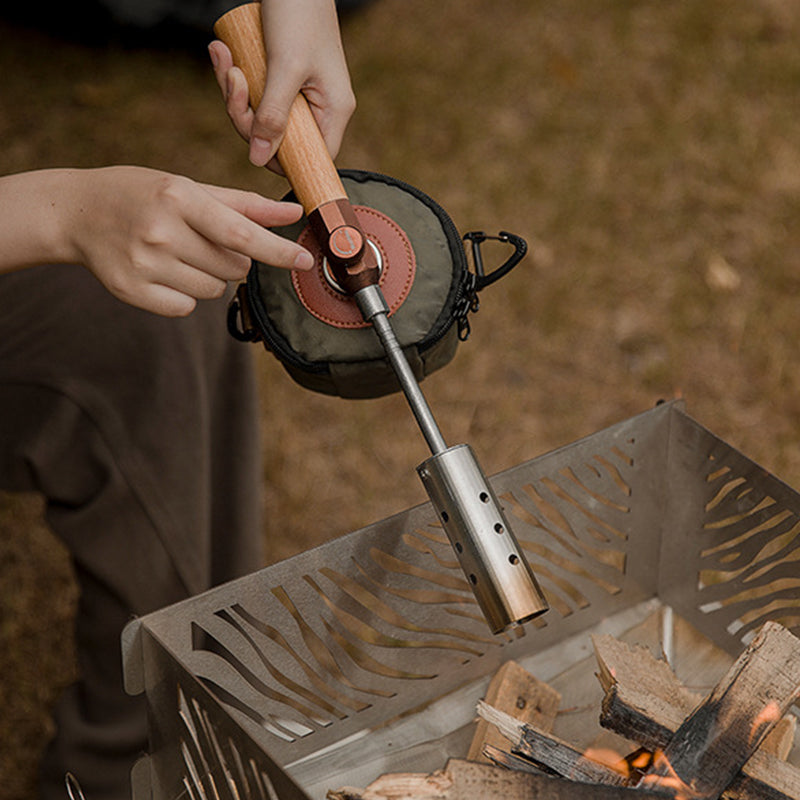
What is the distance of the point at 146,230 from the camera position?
0.74 meters

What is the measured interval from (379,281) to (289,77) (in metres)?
0.19

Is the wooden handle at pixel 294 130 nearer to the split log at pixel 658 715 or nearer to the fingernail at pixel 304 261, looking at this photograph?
the fingernail at pixel 304 261

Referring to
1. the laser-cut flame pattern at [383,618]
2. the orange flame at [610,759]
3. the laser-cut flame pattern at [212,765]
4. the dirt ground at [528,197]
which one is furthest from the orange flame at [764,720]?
the dirt ground at [528,197]

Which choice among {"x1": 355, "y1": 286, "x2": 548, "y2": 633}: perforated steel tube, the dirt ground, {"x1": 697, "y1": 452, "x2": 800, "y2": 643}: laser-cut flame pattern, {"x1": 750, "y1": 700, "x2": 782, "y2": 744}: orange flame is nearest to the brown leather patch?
{"x1": 355, "y1": 286, "x2": 548, "y2": 633}: perforated steel tube

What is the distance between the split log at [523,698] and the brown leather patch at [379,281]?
35 centimetres

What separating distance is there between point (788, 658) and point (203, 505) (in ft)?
2.13

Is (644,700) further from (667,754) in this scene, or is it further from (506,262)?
(506,262)

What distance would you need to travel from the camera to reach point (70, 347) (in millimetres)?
1025

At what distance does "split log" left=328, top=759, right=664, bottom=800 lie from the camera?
2.27 ft

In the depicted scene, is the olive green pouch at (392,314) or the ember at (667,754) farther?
the olive green pouch at (392,314)

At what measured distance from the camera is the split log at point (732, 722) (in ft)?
2.38

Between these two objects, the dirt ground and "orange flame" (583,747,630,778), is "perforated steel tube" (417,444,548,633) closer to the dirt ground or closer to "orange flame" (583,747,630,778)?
"orange flame" (583,747,630,778)

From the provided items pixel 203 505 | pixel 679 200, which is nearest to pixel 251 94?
pixel 203 505

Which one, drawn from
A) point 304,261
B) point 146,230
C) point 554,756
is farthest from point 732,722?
point 146,230
